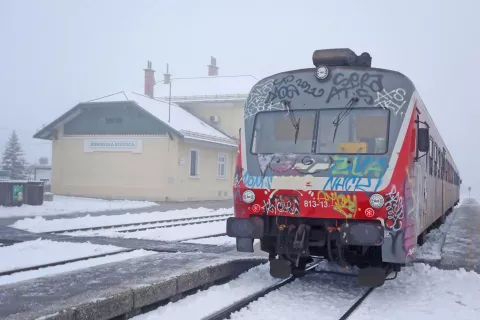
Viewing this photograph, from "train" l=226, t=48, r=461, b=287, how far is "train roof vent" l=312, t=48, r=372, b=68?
0.6 inches

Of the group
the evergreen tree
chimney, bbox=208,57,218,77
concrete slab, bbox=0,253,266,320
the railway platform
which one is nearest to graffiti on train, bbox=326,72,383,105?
concrete slab, bbox=0,253,266,320

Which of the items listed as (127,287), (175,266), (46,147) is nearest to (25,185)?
(175,266)

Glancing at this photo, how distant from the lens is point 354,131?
23.3 ft

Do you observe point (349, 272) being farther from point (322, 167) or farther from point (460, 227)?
point (460, 227)

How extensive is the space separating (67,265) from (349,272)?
15.6ft

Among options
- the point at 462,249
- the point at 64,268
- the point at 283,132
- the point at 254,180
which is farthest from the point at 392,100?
the point at 462,249

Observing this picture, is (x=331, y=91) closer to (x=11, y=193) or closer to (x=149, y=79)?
(x=11, y=193)

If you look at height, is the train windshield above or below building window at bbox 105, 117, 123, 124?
below

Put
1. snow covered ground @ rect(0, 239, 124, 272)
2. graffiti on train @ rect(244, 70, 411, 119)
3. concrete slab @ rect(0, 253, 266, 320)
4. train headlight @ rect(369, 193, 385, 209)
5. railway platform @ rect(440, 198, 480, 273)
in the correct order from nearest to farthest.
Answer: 1. concrete slab @ rect(0, 253, 266, 320)
2. train headlight @ rect(369, 193, 385, 209)
3. graffiti on train @ rect(244, 70, 411, 119)
4. snow covered ground @ rect(0, 239, 124, 272)
5. railway platform @ rect(440, 198, 480, 273)

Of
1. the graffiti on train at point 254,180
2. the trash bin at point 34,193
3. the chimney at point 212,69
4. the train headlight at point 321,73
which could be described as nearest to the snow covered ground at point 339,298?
the graffiti on train at point 254,180

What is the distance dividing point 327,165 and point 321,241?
103cm

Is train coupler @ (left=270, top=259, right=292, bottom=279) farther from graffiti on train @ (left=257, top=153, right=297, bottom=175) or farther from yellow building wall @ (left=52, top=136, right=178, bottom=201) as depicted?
yellow building wall @ (left=52, top=136, right=178, bottom=201)

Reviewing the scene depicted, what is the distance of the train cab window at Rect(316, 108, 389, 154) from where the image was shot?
22.8 feet

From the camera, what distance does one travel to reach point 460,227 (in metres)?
18.0
